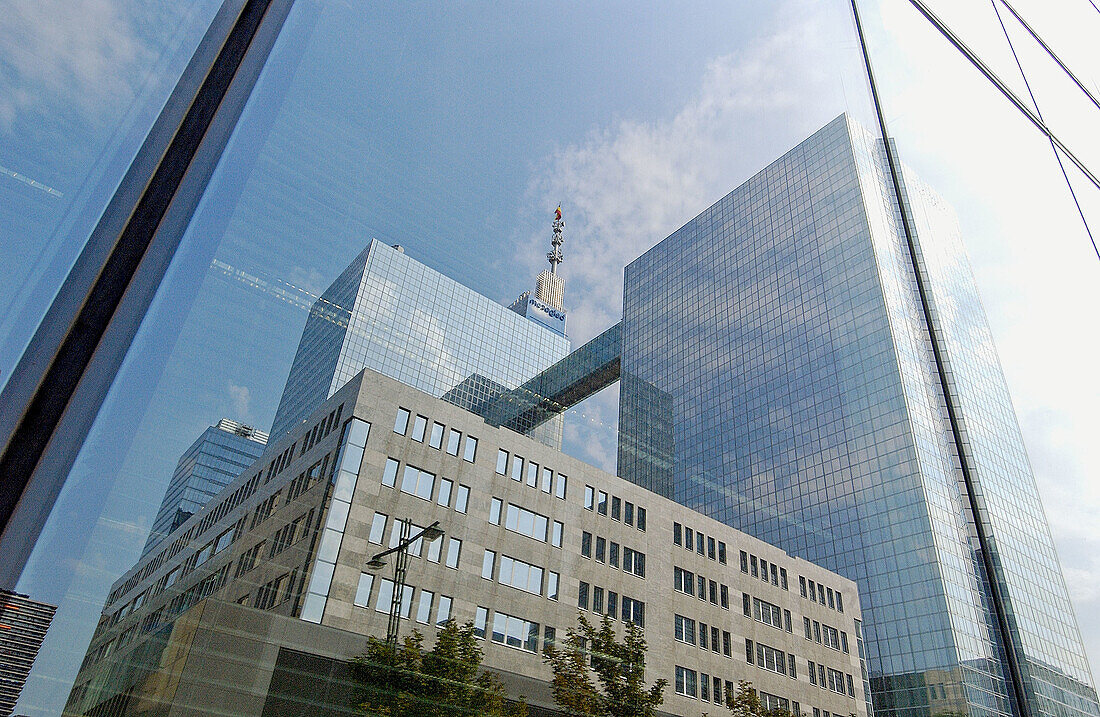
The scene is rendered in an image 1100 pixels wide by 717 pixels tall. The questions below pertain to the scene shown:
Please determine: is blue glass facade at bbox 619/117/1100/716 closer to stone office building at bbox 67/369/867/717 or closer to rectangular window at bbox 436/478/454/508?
stone office building at bbox 67/369/867/717

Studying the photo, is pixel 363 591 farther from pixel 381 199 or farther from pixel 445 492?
pixel 381 199

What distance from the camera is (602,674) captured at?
226 cm

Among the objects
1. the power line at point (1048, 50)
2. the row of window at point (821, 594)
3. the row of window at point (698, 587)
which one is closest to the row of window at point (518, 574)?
the row of window at point (698, 587)

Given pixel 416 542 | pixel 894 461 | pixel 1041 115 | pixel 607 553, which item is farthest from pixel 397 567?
pixel 1041 115

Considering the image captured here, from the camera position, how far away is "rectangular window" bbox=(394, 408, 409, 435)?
5.29ft

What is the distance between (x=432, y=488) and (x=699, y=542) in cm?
198

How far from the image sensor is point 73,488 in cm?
75

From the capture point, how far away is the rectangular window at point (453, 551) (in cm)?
176

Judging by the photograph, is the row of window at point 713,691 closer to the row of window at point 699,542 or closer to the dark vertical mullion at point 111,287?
the row of window at point 699,542

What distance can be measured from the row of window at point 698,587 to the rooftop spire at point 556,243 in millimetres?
1778

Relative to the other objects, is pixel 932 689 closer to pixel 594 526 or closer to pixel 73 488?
pixel 594 526

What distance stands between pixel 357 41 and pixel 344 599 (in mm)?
1145

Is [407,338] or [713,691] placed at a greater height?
[407,338]

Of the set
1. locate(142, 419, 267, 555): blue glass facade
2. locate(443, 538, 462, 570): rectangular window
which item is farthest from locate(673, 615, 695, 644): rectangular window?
locate(142, 419, 267, 555): blue glass facade
